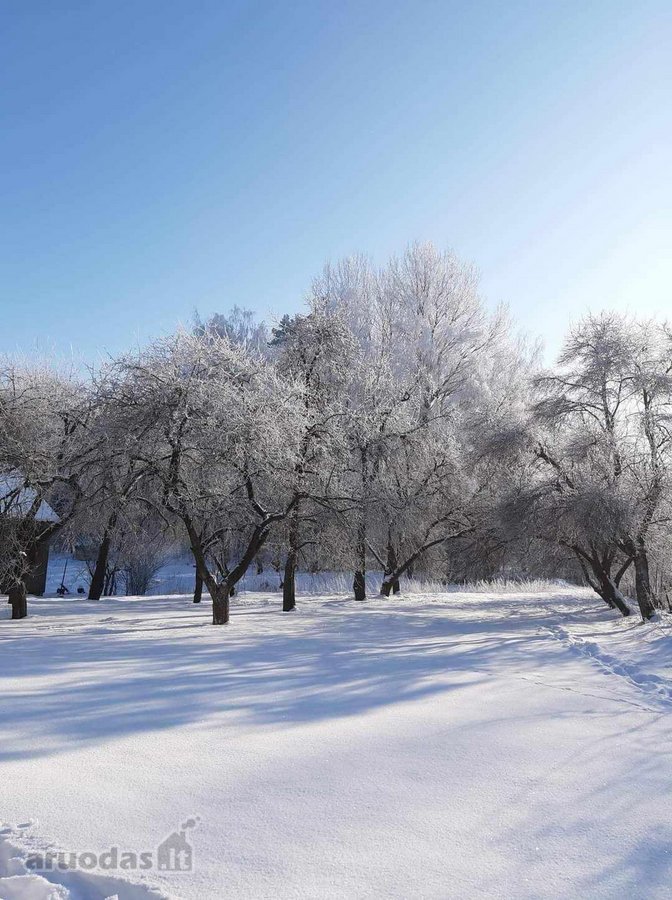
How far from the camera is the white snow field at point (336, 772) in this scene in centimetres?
266

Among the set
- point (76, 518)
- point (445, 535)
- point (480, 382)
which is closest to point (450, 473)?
point (445, 535)

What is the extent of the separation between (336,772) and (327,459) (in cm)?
886

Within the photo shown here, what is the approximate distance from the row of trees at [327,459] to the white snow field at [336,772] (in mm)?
3777

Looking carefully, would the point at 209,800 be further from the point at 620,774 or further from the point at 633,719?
the point at 633,719

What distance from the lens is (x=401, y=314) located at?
2467 centimetres

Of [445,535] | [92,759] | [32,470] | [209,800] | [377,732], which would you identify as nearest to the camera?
[209,800]

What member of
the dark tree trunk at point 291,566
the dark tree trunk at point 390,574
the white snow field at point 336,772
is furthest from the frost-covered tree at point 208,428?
the dark tree trunk at point 390,574

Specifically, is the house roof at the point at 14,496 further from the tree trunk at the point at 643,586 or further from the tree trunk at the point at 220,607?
the tree trunk at the point at 643,586

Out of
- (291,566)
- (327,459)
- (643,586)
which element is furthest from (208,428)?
(643,586)

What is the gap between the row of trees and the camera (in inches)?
427

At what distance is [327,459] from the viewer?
41.0ft

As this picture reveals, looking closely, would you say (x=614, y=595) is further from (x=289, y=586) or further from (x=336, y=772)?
(x=336, y=772)

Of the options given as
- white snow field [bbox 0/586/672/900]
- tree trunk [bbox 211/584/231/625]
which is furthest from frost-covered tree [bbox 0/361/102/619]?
white snow field [bbox 0/586/672/900]

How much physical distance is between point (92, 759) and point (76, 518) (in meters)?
8.87
